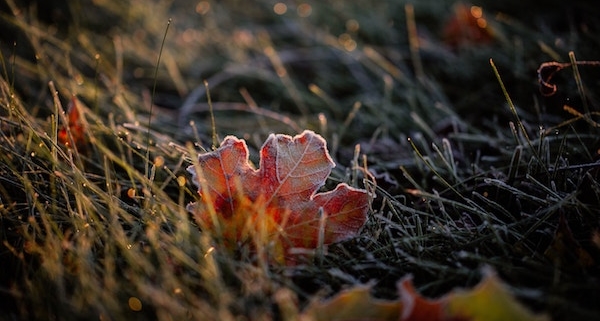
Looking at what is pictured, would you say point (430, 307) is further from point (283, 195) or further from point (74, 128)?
point (74, 128)

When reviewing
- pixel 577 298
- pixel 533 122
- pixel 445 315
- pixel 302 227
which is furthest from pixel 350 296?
pixel 533 122

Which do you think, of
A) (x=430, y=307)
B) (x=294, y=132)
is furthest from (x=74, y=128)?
(x=430, y=307)

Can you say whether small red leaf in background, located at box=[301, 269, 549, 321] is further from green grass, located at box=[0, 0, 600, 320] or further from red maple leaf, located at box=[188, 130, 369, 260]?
red maple leaf, located at box=[188, 130, 369, 260]

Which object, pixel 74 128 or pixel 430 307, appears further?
pixel 74 128

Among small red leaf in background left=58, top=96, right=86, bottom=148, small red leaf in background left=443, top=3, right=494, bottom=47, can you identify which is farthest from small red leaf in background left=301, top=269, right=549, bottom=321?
small red leaf in background left=443, top=3, right=494, bottom=47

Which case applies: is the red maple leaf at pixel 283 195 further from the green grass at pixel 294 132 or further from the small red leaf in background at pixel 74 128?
the small red leaf in background at pixel 74 128

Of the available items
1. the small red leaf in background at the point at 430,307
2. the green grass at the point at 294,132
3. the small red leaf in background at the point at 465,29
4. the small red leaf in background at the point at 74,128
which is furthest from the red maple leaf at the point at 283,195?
the small red leaf in background at the point at 465,29
